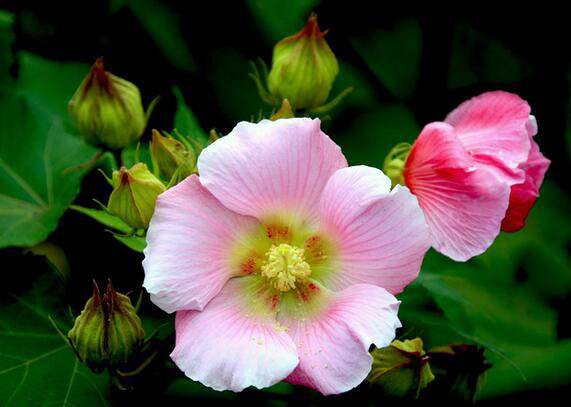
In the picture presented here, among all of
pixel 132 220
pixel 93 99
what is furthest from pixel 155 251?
pixel 93 99

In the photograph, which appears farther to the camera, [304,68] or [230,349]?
[304,68]

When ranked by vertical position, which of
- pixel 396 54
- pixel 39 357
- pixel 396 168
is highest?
pixel 396 168

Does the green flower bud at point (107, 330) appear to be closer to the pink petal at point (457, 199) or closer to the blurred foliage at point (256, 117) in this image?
the blurred foliage at point (256, 117)

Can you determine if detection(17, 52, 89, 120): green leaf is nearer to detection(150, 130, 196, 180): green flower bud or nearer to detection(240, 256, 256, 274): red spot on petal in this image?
detection(150, 130, 196, 180): green flower bud

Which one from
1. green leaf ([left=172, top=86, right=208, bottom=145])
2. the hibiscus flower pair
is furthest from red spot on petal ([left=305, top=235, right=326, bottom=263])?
green leaf ([left=172, top=86, right=208, bottom=145])

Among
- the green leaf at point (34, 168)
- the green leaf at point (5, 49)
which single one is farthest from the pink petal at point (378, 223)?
the green leaf at point (5, 49)

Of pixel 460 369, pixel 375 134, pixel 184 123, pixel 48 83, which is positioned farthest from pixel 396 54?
pixel 460 369

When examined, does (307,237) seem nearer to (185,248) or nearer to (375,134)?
(185,248)
